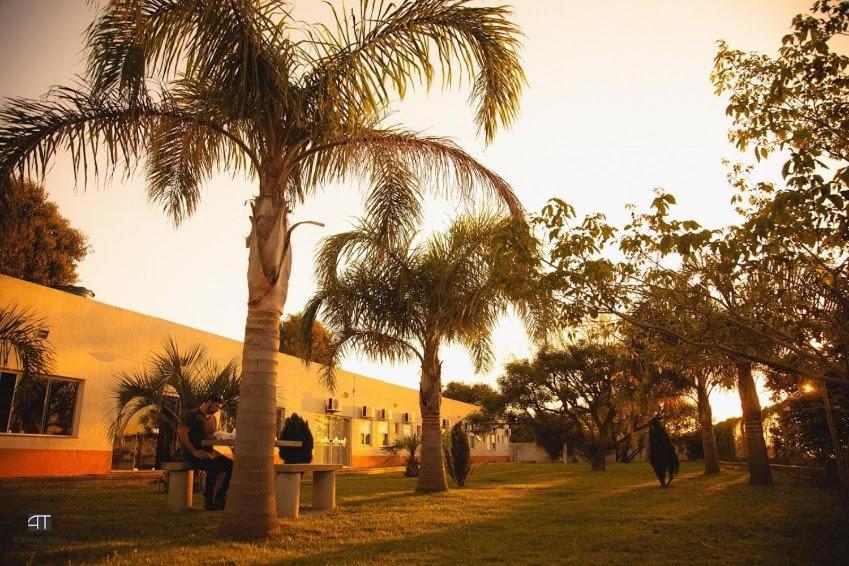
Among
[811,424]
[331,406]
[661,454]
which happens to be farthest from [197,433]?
[331,406]

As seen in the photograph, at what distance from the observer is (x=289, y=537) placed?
632 cm

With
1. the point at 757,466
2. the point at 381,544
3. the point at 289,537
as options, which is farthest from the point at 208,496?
the point at 757,466

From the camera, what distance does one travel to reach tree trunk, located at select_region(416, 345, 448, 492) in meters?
12.9

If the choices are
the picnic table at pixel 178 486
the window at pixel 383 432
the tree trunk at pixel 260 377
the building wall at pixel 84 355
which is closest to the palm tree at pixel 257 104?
the tree trunk at pixel 260 377

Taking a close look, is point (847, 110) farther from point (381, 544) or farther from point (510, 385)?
point (510, 385)

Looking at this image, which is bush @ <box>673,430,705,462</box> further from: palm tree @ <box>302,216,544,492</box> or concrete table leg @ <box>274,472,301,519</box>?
concrete table leg @ <box>274,472,301,519</box>

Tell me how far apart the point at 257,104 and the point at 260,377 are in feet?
9.56

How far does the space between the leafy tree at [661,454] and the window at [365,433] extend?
1741 centimetres

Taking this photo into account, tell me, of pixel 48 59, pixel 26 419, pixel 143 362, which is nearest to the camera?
pixel 48 59

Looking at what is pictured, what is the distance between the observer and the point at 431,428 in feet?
44.6

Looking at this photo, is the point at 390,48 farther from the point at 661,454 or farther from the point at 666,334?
the point at 661,454

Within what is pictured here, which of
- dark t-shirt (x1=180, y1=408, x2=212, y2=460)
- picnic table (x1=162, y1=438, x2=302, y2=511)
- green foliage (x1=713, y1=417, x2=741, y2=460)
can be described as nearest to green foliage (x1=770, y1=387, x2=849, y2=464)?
picnic table (x1=162, y1=438, x2=302, y2=511)

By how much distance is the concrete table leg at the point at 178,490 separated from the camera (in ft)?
27.7

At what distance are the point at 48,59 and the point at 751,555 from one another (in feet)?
30.4
